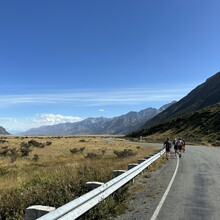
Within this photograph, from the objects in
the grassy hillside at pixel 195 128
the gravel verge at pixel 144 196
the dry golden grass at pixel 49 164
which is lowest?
the gravel verge at pixel 144 196

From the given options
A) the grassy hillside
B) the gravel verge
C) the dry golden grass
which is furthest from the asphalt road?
the grassy hillside

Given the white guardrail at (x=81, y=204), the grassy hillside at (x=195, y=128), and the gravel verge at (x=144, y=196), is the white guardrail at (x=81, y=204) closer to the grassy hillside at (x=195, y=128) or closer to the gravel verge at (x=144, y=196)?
the gravel verge at (x=144, y=196)

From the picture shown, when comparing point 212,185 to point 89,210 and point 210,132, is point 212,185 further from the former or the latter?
point 210,132

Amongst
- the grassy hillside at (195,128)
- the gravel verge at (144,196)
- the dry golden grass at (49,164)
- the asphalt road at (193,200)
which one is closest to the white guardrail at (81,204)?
the gravel verge at (144,196)

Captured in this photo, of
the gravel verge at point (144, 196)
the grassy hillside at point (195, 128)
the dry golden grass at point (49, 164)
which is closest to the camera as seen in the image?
the gravel verge at point (144, 196)

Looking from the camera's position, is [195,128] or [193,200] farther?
[195,128]

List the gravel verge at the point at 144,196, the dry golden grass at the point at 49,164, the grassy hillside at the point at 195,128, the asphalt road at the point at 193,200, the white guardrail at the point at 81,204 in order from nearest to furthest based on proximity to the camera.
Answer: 1. the white guardrail at the point at 81,204
2. the asphalt road at the point at 193,200
3. the gravel verge at the point at 144,196
4. the dry golden grass at the point at 49,164
5. the grassy hillside at the point at 195,128

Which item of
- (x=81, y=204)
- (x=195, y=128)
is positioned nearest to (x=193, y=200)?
(x=81, y=204)

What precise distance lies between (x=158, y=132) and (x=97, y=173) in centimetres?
10497

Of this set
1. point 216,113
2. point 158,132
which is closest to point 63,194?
point 216,113

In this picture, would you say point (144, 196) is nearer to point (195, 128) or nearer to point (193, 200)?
point (193, 200)

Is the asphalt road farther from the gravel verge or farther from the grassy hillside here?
the grassy hillside

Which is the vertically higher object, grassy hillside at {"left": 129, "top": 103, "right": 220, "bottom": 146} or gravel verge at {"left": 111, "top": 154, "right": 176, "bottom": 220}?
grassy hillside at {"left": 129, "top": 103, "right": 220, "bottom": 146}

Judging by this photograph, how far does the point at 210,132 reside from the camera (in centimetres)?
8531
